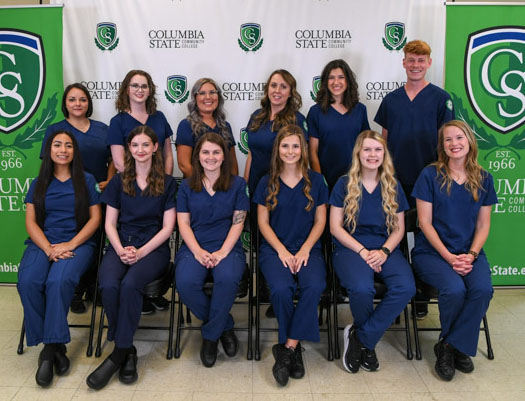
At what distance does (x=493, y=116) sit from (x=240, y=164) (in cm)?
198

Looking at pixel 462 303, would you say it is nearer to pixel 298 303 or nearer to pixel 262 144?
pixel 298 303

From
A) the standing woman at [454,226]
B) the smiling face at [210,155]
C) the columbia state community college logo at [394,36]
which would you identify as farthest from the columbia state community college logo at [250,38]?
the standing woman at [454,226]

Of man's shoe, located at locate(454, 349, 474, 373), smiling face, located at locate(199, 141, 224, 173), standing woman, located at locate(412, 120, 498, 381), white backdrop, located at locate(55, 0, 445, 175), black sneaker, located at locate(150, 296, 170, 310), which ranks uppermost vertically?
white backdrop, located at locate(55, 0, 445, 175)

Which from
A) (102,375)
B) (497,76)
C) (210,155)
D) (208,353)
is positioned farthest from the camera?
(497,76)

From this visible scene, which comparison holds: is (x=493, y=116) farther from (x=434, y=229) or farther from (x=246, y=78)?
(x=246, y=78)

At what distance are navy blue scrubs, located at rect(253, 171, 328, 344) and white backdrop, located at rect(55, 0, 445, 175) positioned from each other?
1234 millimetres

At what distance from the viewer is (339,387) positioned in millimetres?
2535

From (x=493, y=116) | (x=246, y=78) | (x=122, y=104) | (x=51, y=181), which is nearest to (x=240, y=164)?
(x=246, y=78)

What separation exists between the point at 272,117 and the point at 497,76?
5.80 ft

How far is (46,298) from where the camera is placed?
2643 mm

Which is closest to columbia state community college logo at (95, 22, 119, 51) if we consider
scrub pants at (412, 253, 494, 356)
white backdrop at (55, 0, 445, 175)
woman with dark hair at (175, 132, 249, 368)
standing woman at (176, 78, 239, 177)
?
white backdrop at (55, 0, 445, 175)

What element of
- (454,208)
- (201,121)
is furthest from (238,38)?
(454,208)

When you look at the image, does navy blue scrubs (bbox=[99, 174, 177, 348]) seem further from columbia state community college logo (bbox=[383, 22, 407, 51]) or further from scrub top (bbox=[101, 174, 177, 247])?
columbia state community college logo (bbox=[383, 22, 407, 51])

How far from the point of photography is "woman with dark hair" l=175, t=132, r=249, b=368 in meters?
2.70
